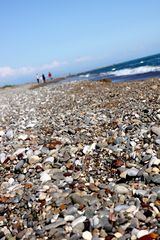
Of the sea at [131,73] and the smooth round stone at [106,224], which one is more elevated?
the smooth round stone at [106,224]

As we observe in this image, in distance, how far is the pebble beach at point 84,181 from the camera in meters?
4.41

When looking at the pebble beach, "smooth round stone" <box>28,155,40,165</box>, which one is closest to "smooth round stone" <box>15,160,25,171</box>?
the pebble beach

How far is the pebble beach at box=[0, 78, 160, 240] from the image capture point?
14.5 ft

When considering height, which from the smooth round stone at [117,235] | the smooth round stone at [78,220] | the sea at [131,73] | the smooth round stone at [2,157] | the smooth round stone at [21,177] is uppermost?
the smooth round stone at [2,157]

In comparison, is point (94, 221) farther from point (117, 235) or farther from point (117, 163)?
point (117, 163)

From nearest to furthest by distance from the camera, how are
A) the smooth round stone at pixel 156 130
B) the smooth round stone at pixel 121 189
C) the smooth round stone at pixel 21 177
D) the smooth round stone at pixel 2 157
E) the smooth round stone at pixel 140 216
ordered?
the smooth round stone at pixel 140 216
the smooth round stone at pixel 121 189
the smooth round stone at pixel 21 177
the smooth round stone at pixel 156 130
the smooth round stone at pixel 2 157

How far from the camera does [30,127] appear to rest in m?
10.5

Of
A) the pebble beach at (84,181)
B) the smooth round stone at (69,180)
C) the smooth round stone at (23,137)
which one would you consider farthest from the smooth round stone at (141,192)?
the smooth round stone at (23,137)

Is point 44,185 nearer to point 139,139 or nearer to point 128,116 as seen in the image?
point 139,139

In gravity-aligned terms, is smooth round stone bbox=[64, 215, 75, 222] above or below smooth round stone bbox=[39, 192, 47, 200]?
below

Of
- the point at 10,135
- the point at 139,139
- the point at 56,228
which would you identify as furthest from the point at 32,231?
the point at 10,135

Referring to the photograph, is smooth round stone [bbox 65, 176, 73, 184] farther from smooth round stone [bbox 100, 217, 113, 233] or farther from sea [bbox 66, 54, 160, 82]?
sea [bbox 66, 54, 160, 82]

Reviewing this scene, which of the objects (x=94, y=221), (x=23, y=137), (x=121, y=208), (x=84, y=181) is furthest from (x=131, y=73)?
(x=94, y=221)

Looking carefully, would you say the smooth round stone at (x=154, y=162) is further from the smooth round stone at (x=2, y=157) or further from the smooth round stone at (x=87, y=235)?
the smooth round stone at (x=2, y=157)
